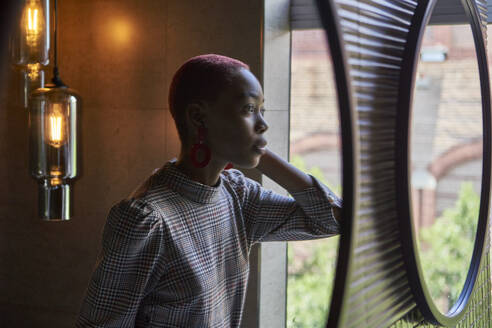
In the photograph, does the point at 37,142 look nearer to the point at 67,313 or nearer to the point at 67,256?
the point at 67,256

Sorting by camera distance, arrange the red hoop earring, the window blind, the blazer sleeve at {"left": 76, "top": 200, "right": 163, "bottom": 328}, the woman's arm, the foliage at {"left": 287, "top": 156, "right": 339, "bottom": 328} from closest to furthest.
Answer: the blazer sleeve at {"left": 76, "top": 200, "right": 163, "bottom": 328} → the red hoop earring → the woman's arm → the window blind → the foliage at {"left": 287, "top": 156, "right": 339, "bottom": 328}

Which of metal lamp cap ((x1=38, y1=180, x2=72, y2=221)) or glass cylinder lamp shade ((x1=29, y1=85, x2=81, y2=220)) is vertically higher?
glass cylinder lamp shade ((x1=29, y1=85, x2=81, y2=220))

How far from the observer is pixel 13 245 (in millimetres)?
3064

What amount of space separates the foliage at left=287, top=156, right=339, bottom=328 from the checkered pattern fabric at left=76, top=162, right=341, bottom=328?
439 cm

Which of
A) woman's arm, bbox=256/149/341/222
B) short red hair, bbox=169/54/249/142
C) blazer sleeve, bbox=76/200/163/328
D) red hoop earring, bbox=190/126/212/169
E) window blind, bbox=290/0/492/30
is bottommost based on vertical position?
blazer sleeve, bbox=76/200/163/328

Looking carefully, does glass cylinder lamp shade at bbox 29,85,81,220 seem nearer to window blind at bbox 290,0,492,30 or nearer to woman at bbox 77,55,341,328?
window blind at bbox 290,0,492,30

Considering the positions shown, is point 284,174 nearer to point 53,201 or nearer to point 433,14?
point 53,201

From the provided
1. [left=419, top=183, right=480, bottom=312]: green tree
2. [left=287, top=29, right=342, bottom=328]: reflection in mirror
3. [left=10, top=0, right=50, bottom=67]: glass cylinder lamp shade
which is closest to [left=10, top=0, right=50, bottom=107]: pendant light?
[left=10, top=0, right=50, bottom=67]: glass cylinder lamp shade

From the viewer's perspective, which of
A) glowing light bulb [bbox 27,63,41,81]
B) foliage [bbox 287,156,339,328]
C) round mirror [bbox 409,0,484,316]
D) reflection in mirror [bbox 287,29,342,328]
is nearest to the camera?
glowing light bulb [bbox 27,63,41,81]

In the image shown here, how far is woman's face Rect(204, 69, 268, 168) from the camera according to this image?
1.08m

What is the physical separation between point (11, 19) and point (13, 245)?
2738 mm

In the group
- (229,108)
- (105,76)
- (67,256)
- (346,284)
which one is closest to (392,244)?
(346,284)

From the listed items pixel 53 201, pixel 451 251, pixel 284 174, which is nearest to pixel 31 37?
pixel 53 201

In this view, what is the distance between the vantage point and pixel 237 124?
1084 millimetres
